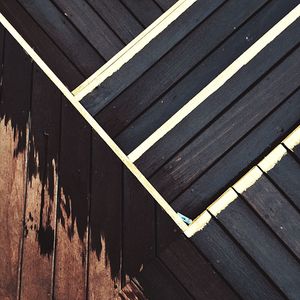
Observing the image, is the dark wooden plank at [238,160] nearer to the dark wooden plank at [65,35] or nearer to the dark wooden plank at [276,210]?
the dark wooden plank at [276,210]

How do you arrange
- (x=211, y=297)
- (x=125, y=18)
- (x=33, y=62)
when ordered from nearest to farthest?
1. (x=211, y=297)
2. (x=33, y=62)
3. (x=125, y=18)

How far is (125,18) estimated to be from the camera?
108 inches

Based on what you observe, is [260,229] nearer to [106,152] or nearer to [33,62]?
[106,152]

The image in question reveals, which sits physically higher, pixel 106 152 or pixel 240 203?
pixel 106 152

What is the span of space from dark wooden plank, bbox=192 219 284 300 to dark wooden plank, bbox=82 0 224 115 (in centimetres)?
92

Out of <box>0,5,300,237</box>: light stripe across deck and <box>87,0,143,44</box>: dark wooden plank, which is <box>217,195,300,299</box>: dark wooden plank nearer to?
<box>0,5,300,237</box>: light stripe across deck

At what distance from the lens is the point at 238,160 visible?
7.67ft

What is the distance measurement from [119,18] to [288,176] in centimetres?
145

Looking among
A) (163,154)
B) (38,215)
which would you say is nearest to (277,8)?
(163,154)

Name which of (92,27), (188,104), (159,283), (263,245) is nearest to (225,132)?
(188,104)

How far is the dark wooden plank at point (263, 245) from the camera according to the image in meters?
2.11

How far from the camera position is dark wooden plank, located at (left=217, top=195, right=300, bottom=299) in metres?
2.11

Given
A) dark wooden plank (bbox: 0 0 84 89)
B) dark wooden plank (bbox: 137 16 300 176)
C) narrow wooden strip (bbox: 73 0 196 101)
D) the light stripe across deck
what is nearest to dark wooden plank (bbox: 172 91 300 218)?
the light stripe across deck

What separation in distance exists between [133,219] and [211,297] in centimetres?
55
